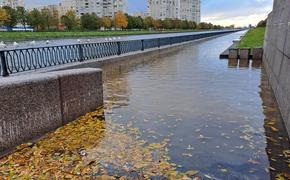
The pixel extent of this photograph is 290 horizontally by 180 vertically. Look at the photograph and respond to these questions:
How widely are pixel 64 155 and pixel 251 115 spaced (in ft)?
12.1

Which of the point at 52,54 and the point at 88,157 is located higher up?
the point at 52,54

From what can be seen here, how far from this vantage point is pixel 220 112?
6043mm

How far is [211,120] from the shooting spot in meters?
5.53

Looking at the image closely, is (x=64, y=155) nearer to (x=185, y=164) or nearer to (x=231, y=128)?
(x=185, y=164)

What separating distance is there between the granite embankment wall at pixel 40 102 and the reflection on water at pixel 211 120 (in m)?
0.81

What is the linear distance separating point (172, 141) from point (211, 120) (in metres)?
1.28

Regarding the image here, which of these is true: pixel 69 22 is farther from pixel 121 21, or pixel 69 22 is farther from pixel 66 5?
pixel 66 5

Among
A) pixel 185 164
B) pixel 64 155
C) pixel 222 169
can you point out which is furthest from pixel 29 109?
pixel 222 169

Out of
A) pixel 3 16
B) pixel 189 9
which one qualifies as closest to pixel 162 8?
pixel 189 9

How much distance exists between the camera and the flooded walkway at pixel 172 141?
12.2 feet

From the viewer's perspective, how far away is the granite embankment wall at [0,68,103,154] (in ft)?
13.8

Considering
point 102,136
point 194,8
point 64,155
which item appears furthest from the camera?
point 194,8

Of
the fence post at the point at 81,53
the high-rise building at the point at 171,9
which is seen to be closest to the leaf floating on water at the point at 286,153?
the fence post at the point at 81,53

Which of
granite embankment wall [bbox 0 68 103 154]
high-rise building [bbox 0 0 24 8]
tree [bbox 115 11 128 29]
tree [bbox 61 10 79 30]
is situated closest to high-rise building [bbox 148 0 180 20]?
tree [bbox 115 11 128 29]
